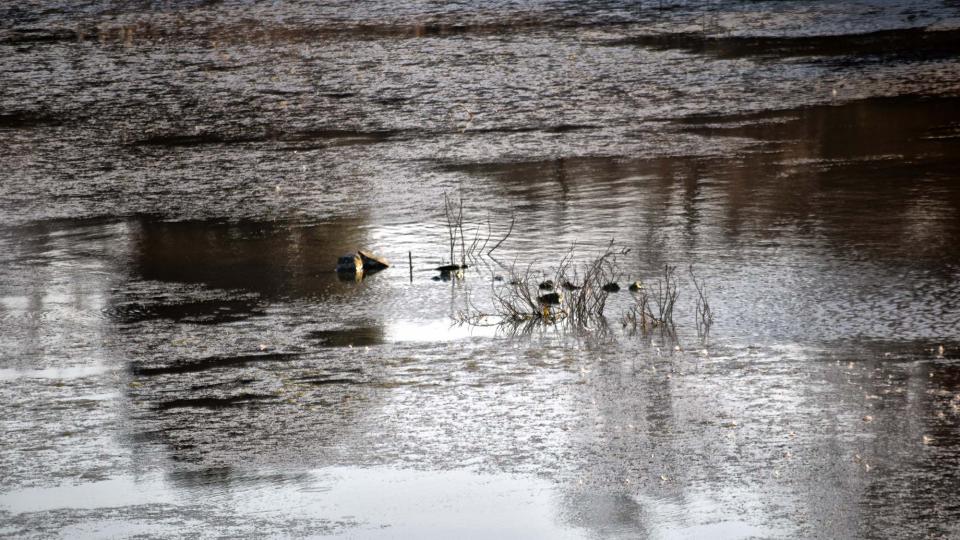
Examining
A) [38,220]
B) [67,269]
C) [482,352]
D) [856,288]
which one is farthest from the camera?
[38,220]

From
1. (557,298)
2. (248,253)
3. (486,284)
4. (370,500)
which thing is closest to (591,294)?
(557,298)

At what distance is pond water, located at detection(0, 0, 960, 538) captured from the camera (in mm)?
6762

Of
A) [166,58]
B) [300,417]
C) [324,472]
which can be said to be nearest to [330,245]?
[300,417]

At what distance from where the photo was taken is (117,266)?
1141 cm

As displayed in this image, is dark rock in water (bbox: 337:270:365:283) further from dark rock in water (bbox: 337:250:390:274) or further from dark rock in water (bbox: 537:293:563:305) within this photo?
dark rock in water (bbox: 537:293:563:305)

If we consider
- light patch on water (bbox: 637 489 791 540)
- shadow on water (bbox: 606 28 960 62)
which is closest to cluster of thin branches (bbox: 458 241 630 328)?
light patch on water (bbox: 637 489 791 540)

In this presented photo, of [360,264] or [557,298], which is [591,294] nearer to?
[557,298]

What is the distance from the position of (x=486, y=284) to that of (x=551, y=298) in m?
0.75

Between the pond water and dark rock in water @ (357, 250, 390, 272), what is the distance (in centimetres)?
16

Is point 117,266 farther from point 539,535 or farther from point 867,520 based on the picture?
point 867,520

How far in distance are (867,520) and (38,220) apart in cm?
865

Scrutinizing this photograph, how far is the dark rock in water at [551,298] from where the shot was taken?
9.70 m

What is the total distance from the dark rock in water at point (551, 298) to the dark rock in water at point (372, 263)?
5.45 feet

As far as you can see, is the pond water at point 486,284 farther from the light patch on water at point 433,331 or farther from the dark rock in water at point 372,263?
the dark rock in water at point 372,263
